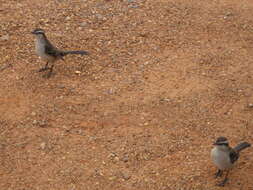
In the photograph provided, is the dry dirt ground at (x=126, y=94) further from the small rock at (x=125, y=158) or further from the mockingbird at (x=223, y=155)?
the mockingbird at (x=223, y=155)

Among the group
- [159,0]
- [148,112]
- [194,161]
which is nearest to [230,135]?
[194,161]

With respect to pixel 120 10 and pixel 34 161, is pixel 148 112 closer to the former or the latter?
pixel 34 161

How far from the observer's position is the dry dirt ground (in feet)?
26.5

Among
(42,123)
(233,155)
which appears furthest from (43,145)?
(233,155)

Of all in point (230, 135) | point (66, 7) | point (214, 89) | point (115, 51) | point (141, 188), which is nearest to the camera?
point (141, 188)

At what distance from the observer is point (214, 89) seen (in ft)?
32.4

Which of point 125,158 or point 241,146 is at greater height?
point 241,146

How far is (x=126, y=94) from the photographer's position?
970cm

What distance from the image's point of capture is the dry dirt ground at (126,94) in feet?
26.5

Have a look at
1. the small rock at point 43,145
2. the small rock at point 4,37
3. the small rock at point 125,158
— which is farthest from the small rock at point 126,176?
the small rock at point 4,37

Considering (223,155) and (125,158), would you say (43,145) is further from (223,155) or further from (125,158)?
(223,155)

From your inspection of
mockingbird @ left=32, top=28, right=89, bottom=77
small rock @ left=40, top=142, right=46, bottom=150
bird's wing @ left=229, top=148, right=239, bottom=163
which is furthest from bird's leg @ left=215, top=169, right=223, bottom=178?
mockingbird @ left=32, top=28, right=89, bottom=77

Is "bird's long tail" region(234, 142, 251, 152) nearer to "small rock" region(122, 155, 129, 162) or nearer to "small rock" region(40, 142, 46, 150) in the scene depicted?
"small rock" region(122, 155, 129, 162)

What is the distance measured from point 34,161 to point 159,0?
636 cm
